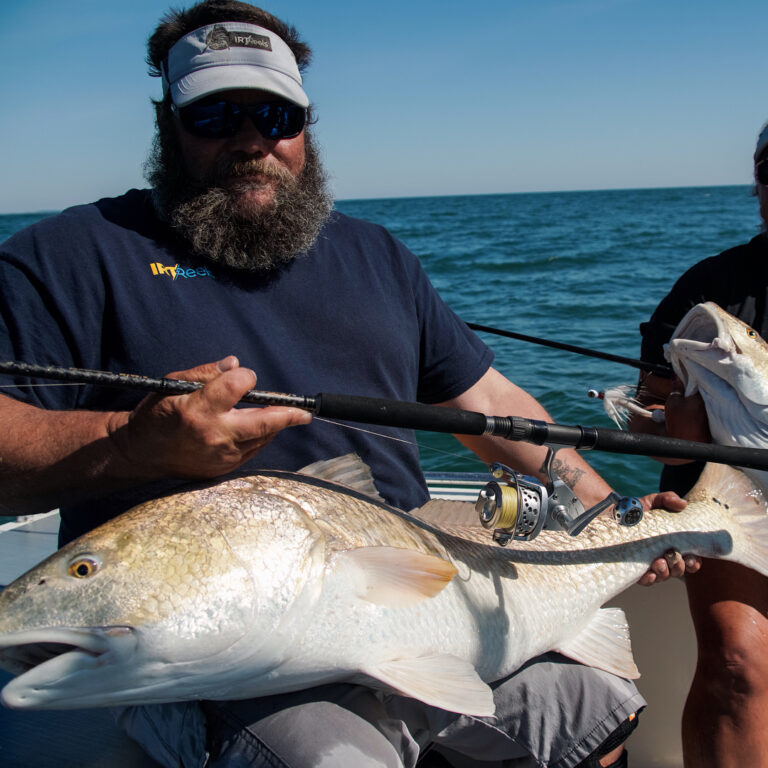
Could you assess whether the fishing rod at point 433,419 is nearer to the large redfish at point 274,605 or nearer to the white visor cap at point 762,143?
the large redfish at point 274,605

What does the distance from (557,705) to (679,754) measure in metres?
1.21

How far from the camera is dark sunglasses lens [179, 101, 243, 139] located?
8.06ft

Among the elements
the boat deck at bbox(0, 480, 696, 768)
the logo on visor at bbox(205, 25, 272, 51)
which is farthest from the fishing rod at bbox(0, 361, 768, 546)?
the logo on visor at bbox(205, 25, 272, 51)

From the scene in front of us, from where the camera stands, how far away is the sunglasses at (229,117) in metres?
2.46

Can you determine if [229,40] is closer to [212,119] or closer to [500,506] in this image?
[212,119]

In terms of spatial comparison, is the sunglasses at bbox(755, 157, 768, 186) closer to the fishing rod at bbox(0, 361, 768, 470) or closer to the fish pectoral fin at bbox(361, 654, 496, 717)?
the fishing rod at bbox(0, 361, 768, 470)

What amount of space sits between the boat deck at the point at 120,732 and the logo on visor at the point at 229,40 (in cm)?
224

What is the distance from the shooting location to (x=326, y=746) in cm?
169

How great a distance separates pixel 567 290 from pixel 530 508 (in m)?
16.0

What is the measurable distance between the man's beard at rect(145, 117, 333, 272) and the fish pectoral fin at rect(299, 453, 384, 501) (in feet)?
2.42

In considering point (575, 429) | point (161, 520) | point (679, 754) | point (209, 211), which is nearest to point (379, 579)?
point (161, 520)

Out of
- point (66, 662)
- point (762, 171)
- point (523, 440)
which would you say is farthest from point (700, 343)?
point (66, 662)

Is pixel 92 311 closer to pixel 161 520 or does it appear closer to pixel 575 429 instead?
pixel 161 520

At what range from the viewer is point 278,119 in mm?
2547
